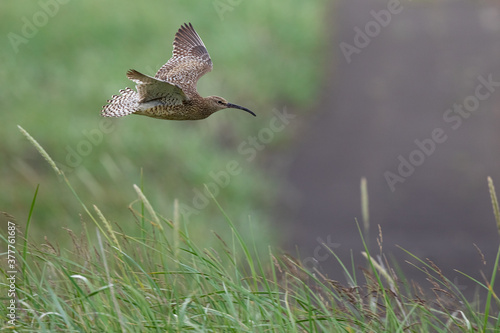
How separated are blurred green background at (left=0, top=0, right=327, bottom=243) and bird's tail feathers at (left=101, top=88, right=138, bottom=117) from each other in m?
2.70

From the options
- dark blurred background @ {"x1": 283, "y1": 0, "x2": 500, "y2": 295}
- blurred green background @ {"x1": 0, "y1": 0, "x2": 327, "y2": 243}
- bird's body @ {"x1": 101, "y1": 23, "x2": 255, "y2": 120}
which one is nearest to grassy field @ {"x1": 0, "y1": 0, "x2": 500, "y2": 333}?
blurred green background @ {"x1": 0, "y1": 0, "x2": 327, "y2": 243}

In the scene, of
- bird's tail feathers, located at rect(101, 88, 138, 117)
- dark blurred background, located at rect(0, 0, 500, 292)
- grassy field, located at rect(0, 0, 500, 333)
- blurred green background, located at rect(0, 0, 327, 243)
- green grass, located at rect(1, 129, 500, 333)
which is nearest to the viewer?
bird's tail feathers, located at rect(101, 88, 138, 117)

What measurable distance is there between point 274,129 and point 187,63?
175 inches

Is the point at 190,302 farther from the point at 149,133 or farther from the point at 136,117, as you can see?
the point at 136,117

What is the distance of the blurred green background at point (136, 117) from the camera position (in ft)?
17.7

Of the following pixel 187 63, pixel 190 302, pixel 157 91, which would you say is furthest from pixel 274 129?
pixel 157 91

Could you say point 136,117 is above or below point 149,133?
above

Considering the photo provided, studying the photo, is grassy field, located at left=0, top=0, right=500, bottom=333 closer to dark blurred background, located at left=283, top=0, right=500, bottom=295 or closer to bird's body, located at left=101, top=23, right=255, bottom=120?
dark blurred background, located at left=283, top=0, right=500, bottom=295

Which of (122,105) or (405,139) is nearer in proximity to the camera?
(122,105)

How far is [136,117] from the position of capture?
20.5 feet

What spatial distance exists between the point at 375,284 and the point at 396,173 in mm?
5062

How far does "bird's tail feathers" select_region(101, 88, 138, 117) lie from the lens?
6.58 ft

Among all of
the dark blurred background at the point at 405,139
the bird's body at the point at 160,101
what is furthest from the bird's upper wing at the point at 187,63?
the dark blurred background at the point at 405,139

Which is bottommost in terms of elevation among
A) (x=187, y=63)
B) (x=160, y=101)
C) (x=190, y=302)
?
(x=190, y=302)
